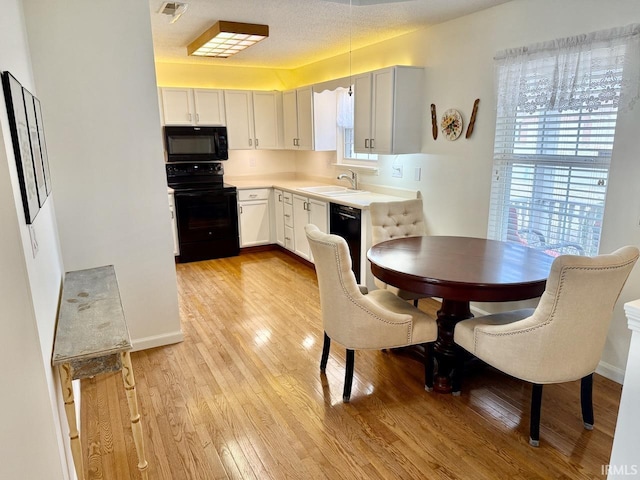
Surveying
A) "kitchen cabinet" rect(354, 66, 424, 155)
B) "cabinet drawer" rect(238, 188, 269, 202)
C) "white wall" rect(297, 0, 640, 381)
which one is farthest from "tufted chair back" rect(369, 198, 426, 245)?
"cabinet drawer" rect(238, 188, 269, 202)

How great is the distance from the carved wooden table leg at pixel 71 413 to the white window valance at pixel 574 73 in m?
3.02

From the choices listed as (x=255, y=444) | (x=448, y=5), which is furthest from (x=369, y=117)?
(x=255, y=444)

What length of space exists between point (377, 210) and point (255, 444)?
72.1 inches

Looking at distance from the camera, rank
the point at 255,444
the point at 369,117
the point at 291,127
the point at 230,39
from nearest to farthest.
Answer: the point at 255,444
the point at 230,39
the point at 369,117
the point at 291,127

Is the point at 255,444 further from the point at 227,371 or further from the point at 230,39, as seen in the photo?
the point at 230,39

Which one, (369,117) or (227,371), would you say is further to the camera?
(369,117)

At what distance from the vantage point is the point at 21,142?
1.49 meters

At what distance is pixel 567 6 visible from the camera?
2.64 metres

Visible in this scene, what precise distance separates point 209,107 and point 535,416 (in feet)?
15.6

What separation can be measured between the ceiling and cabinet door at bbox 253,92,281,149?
957mm

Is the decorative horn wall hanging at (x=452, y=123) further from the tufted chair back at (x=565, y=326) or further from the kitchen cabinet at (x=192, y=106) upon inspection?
the kitchen cabinet at (x=192, y=106)

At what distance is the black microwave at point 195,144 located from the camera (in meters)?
5.07

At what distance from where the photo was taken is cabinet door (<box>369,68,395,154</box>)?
12.4ft

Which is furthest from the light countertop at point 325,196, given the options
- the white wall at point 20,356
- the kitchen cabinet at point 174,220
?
the white wall at point 20,356
